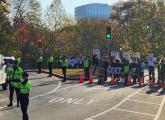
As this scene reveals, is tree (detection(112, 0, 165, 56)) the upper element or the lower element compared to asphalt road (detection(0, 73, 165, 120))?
upper

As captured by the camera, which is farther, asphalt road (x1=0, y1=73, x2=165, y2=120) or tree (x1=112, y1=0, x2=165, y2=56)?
tree (x1=112, y1=0, x2=165, y2=56)

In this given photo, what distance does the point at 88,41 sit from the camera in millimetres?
76375

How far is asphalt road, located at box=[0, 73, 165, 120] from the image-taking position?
17938 millimetres

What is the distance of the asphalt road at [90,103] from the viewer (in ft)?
58.9

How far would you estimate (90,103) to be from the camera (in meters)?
21.5

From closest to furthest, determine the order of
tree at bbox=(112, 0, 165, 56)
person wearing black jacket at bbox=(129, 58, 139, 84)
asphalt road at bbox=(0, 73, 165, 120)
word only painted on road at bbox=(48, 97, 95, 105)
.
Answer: asphalt road at bbox=(0, 73, 165, 120)
word only painted on road at bbox=(48, 97, 95, 105)
person wearing black jacket at bbox=(129, 58, 139, 84)
tree at bbox=(112, 0, 165, 56)

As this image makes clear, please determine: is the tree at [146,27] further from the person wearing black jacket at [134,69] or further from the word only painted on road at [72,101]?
the word only painted on road at [72,101]

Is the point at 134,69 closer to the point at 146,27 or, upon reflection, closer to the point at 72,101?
the point at 72,101

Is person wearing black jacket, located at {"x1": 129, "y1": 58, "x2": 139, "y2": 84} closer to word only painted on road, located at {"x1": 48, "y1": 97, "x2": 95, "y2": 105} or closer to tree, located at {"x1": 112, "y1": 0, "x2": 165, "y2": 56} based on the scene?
word only painted on road, located at {"x1": 48, "y1": 97, "x2": 95, "y2": 105}

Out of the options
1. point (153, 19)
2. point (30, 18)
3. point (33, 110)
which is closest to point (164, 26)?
point (153, 19)

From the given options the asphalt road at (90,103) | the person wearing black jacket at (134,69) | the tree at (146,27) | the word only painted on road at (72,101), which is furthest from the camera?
the tree at (146,27)

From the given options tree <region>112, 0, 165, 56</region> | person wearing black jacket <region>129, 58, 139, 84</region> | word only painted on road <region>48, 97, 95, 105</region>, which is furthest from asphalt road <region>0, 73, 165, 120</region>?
tree <region>112, 0, 165, 56</region>

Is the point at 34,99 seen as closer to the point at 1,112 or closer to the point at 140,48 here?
the point at 1,112

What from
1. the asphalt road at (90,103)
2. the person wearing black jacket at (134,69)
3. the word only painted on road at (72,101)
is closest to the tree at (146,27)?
the person wearing black jacket at (134,69)
